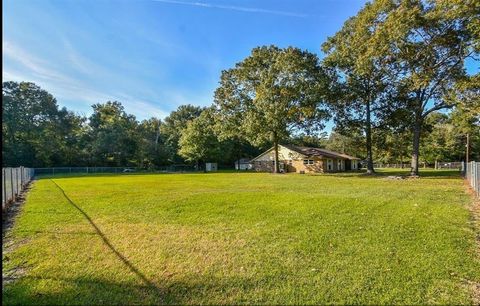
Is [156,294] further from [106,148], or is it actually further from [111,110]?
[111,110]

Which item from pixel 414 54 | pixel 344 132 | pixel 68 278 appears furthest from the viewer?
pixel 344 132

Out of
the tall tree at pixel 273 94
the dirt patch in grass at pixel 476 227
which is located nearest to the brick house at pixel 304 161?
the tall tree at pixel 273 94

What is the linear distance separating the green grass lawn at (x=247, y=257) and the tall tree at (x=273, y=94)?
61.4 feet

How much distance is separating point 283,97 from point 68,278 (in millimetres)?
24361

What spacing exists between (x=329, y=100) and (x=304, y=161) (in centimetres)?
1253

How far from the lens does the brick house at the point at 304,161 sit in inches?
1454

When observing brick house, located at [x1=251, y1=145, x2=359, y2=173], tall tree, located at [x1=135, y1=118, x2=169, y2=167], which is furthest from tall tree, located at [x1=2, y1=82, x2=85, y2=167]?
brick house, located at [x1=251, y1=145, x2=359, y2=173]

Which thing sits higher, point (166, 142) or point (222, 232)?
point (166, 142)

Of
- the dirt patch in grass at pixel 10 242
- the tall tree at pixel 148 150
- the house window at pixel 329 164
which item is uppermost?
the tall tree at pixel 148 150

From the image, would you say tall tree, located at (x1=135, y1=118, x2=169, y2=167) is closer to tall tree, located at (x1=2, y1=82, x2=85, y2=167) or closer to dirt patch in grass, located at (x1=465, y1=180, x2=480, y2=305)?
tall tree, located at (x1=2, y1=82, x2=85, y2=167)

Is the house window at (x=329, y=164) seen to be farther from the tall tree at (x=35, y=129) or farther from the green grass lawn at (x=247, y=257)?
the tall tree at (x=35, y=129)

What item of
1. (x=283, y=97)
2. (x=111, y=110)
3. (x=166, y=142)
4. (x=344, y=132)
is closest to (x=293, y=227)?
(x=283, y=97)

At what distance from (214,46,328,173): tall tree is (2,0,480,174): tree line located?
0.10m

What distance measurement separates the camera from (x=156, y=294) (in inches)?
141
